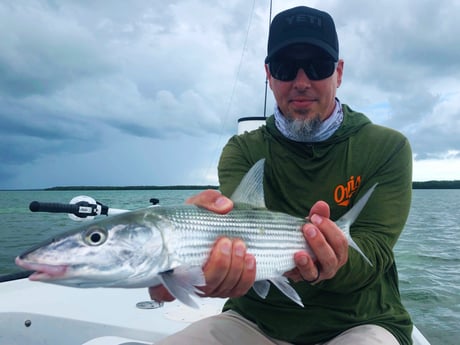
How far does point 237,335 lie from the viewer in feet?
10.3

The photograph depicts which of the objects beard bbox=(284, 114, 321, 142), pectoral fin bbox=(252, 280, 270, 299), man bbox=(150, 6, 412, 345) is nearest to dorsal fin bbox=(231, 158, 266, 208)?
man bbox=(150, 6, 412, 345)

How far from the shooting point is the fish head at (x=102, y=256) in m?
2.06

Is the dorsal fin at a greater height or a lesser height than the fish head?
greater

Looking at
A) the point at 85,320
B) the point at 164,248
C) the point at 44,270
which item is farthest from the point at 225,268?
the point at 85,320

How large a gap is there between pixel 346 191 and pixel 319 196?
217mm

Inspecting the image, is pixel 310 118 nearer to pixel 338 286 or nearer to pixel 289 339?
pixel 338 286

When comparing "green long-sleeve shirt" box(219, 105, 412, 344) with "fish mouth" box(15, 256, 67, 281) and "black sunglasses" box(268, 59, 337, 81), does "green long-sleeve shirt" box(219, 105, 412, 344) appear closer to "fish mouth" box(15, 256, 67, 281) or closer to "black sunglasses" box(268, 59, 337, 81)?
"black sunglasses" box(268, 59, 337, 81)

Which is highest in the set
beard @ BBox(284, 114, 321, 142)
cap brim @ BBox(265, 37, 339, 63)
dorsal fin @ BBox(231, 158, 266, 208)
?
cap brim @ BBox(265, 37, 339, 63)

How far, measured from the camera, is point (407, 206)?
3.23m

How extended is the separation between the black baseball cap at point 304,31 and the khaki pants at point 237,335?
6.96 ft

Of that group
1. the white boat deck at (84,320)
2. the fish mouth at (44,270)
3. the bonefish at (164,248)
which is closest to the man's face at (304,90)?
the bonefish at (164,248)

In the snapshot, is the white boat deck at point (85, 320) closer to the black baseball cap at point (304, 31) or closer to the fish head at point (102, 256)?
the fish head at point (102, 256)

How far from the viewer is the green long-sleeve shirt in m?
3.03

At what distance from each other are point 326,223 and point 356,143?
111cm
